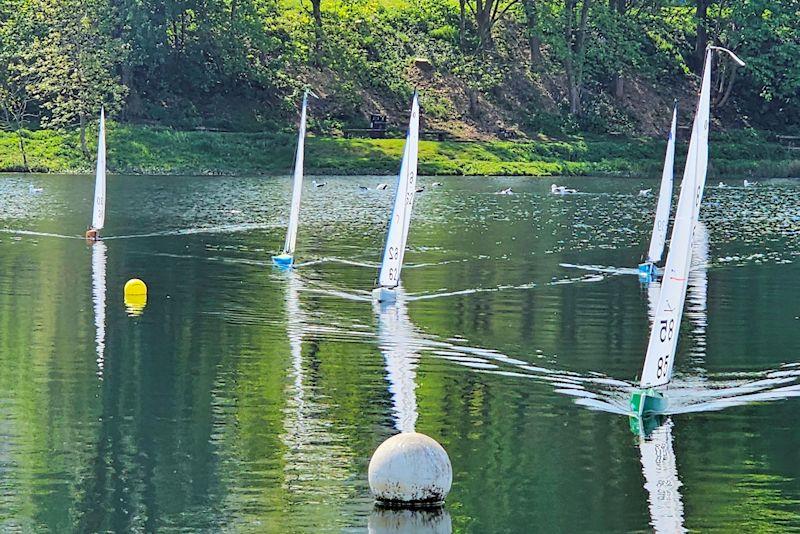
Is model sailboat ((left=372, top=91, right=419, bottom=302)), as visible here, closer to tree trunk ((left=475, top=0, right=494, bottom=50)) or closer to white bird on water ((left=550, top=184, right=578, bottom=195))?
white bird on water ((left=550, top=184, right=578, bottom=195))

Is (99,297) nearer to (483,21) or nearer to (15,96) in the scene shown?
(15,96)

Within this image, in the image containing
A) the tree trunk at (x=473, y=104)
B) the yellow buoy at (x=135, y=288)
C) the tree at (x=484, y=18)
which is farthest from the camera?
the tree at (x=484, y=18)

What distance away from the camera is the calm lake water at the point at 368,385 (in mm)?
22844

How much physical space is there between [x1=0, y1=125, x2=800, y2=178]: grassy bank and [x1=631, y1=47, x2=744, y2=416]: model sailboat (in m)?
75.1

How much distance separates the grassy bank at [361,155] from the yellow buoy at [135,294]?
57.2 metres

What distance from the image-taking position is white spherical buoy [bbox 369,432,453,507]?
21.1m

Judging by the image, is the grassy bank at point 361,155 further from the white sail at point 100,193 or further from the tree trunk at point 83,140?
the white sail at point 100,193

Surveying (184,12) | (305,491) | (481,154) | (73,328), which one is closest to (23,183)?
(184,12)

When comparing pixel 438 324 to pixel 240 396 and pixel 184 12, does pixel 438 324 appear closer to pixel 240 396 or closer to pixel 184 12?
pixel 240 396

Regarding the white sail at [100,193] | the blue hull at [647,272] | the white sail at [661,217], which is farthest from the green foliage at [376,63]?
the blue hull at [647,272]

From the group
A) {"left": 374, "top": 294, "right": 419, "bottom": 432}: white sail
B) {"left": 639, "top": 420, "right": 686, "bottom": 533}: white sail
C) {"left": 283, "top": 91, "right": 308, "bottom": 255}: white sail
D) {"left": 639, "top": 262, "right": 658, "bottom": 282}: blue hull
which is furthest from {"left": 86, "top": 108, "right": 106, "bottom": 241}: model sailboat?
{"left": 639, "top": 420, "right": 686, "bottom": 533}: white sail

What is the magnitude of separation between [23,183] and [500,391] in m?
62.8

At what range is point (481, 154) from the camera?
110062mm

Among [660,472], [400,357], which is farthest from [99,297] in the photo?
[660,472]
